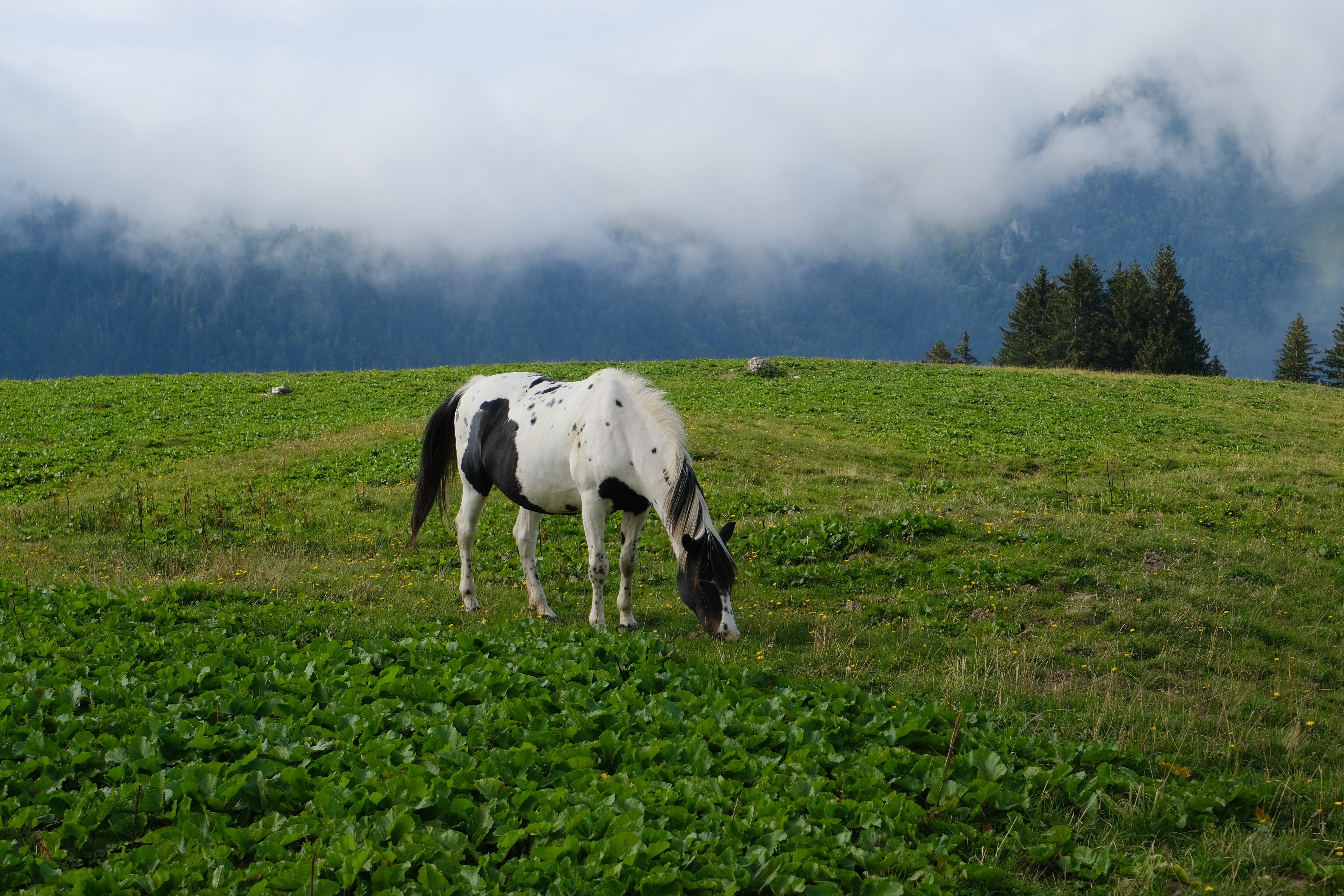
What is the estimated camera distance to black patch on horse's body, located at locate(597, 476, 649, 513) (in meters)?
9.84

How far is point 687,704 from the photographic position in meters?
6.54

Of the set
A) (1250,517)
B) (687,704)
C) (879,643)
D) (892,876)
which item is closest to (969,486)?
(1250,517)

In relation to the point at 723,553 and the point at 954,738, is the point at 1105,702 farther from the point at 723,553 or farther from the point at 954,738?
the point at 723,553

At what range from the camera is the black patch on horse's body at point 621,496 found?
388 inches

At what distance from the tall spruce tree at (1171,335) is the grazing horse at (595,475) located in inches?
2659

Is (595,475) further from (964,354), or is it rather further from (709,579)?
(964,354)

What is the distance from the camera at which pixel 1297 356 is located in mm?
77438

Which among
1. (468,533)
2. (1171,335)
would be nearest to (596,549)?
(468,533)

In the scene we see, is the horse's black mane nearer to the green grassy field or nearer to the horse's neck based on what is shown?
the horse's neck

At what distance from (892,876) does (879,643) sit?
460 centimetres

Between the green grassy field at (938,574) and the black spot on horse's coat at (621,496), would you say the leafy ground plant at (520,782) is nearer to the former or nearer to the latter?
the green grassy field at (938,574)

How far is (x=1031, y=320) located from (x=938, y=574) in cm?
7844

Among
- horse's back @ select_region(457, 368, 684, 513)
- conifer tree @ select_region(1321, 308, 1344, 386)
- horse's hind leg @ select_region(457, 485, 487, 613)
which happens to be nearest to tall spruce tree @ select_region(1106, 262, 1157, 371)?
conifer tree @ select_region(1321, 308, 1344, 386)

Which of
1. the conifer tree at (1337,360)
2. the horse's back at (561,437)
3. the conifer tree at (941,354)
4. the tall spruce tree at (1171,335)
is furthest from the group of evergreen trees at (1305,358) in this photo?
the horse's back at (561,437)
